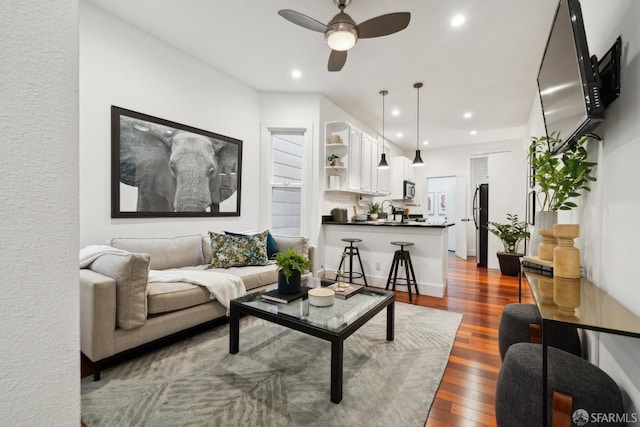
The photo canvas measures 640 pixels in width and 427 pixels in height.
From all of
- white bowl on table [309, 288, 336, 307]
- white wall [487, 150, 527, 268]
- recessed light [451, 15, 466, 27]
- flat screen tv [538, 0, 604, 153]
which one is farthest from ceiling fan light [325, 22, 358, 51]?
white wall [487, 150, 527, 268]

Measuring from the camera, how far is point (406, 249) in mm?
4125

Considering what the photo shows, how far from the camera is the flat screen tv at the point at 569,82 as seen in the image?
4.15 ft

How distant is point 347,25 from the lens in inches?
89.4

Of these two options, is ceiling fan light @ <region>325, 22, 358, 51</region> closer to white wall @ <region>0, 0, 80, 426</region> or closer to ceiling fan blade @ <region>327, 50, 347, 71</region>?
ceiling fan blade @ <region>327, 50, 347, 71</region>

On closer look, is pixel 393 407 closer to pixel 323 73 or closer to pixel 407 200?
pixel 323 73

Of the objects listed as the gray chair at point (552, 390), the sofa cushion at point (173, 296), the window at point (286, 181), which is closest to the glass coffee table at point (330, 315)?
the sofa cushion at point (173, 296)

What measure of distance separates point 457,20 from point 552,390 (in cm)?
303

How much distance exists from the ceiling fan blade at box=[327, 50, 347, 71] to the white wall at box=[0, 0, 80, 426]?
2662 millimetres

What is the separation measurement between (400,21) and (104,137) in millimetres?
2797

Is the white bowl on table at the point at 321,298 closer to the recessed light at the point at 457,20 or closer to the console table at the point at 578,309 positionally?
the console table at the point at 578,309

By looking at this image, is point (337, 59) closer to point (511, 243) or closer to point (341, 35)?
point (341, 35)

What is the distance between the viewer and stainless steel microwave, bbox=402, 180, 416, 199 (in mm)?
7097

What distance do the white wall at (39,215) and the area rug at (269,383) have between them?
4.49 feet

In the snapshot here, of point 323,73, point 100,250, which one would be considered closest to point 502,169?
point 323,73
